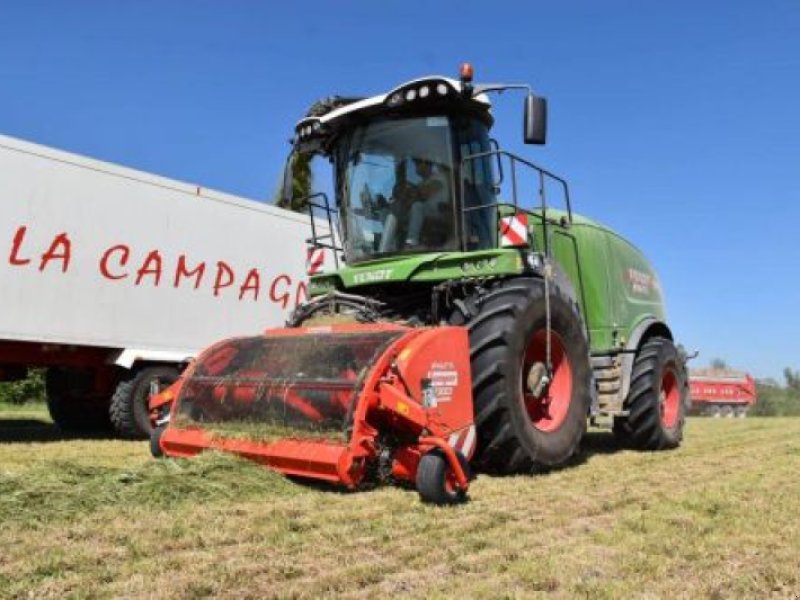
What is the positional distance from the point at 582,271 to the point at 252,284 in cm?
477

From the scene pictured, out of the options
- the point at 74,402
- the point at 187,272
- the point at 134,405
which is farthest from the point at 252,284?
the point at 74,402

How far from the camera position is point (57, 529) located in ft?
12.0

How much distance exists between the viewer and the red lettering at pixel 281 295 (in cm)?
1144

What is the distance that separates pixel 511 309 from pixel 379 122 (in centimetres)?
205

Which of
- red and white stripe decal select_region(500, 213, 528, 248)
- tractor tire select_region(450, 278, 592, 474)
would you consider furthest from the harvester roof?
tractor tire select_region(450, 278, 592, 474)

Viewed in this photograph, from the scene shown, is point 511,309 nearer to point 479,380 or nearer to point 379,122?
point 479,380

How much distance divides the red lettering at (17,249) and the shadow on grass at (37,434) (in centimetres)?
208

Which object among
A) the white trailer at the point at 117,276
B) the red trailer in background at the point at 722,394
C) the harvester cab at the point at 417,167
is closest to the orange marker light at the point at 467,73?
the harvester cab at the point at 417,167

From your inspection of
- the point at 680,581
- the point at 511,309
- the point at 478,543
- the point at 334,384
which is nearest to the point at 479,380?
the point at 511,309

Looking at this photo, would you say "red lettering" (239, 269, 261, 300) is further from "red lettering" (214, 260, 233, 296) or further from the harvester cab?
the harvester cab

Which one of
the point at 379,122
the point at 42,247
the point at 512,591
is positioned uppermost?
the point at 379,122

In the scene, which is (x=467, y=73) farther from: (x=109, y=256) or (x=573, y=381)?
(x=109, y=256)

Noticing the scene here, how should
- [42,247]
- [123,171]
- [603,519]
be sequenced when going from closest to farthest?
[603,519], [42,247], [123,171]

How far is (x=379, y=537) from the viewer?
12.0 ft
